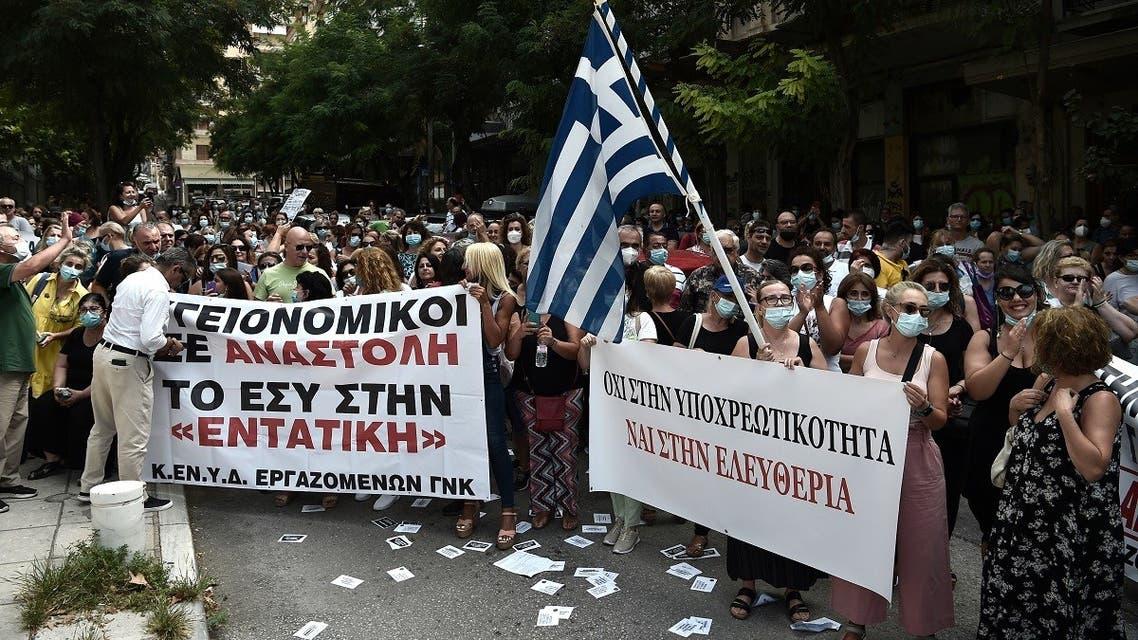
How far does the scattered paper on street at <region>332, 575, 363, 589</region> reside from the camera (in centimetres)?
523

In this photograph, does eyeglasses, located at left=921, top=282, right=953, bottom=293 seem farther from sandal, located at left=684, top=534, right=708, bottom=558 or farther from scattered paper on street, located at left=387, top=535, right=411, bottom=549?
scattered paper on street, located at left=387, top=535, right=411, bottom=549

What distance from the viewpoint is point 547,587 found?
16.9 feet

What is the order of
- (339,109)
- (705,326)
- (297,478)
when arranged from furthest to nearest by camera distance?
(339,109) < (297,478) < (705,326)

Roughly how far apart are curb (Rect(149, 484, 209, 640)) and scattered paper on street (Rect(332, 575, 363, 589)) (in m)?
0.74

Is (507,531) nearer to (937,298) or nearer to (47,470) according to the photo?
(937,298)

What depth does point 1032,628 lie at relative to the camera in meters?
3.75

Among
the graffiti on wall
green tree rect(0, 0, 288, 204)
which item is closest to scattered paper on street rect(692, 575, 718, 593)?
the graffiti on wall

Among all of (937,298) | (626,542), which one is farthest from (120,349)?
(937,298)

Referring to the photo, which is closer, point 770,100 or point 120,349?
point 120,349

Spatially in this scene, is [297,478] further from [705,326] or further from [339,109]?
[339,109]

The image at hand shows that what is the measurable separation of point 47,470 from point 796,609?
5.68 m

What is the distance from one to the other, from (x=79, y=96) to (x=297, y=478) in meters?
19.1

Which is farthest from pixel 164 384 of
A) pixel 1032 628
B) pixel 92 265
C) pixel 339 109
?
pixel 339 109

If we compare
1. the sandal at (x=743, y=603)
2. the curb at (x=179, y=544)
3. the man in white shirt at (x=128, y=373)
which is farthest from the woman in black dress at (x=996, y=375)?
the man in white shirt at (x=128, y=373)
